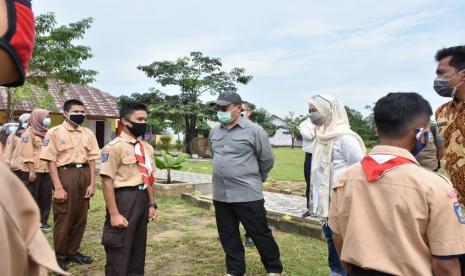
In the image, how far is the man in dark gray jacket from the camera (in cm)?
409

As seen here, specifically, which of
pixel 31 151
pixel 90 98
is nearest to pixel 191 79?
pixel 90 98

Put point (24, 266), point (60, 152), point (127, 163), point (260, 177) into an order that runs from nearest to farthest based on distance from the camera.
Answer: point (24, 266) → point (127, 163) → point (260, 177) → point (60, 152)

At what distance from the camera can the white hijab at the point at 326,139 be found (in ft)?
12.2

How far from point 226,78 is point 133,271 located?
64.0 feet

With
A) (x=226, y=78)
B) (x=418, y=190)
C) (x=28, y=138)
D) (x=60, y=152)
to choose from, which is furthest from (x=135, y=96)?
(x=418, y=190)

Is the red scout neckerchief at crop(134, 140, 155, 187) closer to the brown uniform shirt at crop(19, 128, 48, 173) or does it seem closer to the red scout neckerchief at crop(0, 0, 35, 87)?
the red scout neckerchief at crop(0, 0, 35, 87)

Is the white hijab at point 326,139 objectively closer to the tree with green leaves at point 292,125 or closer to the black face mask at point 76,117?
the black face mask at point 76,117

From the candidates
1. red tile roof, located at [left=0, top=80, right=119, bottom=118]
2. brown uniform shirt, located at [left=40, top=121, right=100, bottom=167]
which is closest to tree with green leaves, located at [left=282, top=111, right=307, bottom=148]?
red tile roof, located at [left=0, top=80, right=119, bottom=118]

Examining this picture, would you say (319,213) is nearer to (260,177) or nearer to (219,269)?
(260,177)

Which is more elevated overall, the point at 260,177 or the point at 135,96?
the point at 135,96

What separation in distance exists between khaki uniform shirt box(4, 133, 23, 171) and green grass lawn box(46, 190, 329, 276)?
141 centimetres

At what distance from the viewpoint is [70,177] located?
15.2 feet

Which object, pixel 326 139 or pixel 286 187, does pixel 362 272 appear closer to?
pixel 326 139

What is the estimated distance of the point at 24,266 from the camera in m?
0.90
